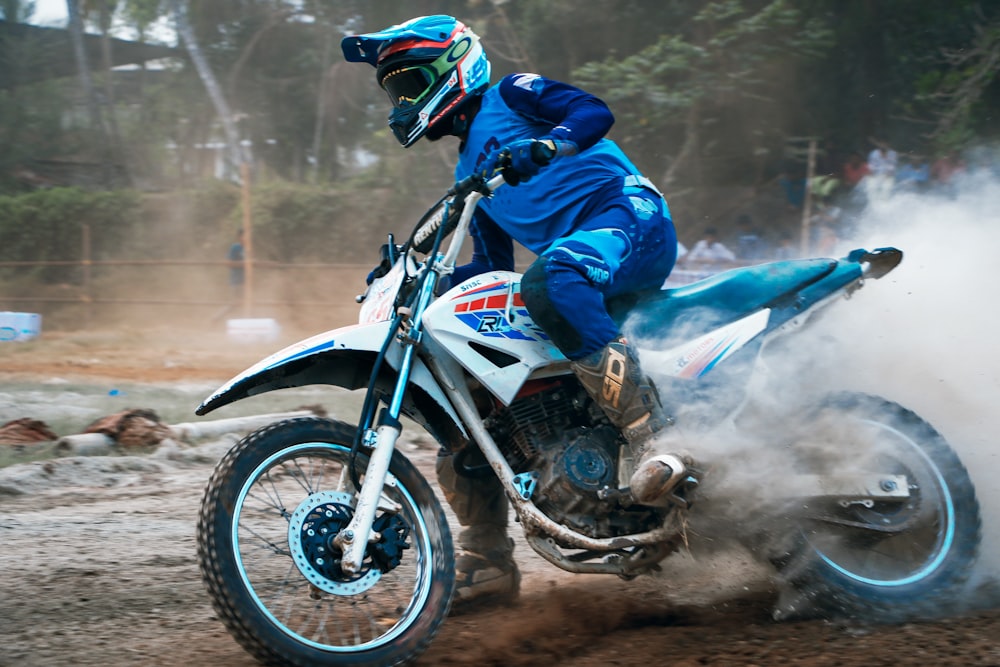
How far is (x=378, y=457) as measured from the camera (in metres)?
3.19

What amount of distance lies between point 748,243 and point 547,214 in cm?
1120

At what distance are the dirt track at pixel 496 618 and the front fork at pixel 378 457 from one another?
0.47 m

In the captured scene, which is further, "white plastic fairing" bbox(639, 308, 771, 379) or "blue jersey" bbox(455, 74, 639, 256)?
"blue jersey" bbox(455, 74, 639, 256)

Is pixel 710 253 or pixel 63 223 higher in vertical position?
pixel 710 253

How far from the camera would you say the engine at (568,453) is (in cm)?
347

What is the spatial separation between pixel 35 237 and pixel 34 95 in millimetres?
4363

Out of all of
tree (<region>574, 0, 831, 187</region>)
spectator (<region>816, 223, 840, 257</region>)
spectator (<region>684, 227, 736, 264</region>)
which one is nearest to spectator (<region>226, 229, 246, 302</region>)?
tree (<region>574, 0, 831, 187</region>)

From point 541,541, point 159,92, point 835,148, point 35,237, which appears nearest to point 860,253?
point 541,541

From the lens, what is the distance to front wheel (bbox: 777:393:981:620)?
12.2 ft

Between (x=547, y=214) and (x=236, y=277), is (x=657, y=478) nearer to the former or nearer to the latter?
(x=547, y=214)

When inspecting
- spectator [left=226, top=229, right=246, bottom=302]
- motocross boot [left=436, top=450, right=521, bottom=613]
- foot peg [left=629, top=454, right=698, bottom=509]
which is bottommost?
spectator [left=226, top=229, right=246, bottom=302]

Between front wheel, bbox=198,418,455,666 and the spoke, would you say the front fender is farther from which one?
the spoke

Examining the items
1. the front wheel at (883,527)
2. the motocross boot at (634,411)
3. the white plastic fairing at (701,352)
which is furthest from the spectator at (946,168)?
the motocross boot at (634,411)

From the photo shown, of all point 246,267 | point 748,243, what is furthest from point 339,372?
point 246,267
